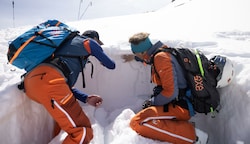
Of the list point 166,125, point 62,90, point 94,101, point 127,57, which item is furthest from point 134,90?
point 62,90

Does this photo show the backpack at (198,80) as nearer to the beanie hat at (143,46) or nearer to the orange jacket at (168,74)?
the orange jacket at (168,74)

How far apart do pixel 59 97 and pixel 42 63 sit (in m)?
0.44

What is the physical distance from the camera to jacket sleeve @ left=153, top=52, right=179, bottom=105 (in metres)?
2.86

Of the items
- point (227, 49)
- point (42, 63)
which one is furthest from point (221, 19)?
point (42, 63)

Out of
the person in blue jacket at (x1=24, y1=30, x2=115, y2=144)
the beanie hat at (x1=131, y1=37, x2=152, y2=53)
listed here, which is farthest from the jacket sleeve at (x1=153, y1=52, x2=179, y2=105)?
the person in blue jacket at (x1=24, y1=30, x2=115, y2=144)

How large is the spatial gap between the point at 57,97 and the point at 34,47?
0.58 meters

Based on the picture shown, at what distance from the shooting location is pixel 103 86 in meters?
4.66

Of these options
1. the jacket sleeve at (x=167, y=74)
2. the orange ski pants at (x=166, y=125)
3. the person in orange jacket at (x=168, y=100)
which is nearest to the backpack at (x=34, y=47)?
the person in orange jacket at (x=168, y=100)

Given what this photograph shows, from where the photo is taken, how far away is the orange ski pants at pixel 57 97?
2588 mm

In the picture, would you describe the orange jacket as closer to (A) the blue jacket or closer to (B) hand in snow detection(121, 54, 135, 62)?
(A) the blue jacket

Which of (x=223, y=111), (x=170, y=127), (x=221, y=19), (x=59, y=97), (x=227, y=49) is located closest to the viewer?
(x=59, y=97)

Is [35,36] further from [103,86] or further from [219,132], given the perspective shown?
[219,132]

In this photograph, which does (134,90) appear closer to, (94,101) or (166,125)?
(94,101)

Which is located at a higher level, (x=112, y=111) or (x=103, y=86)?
(x=103, y=86)
